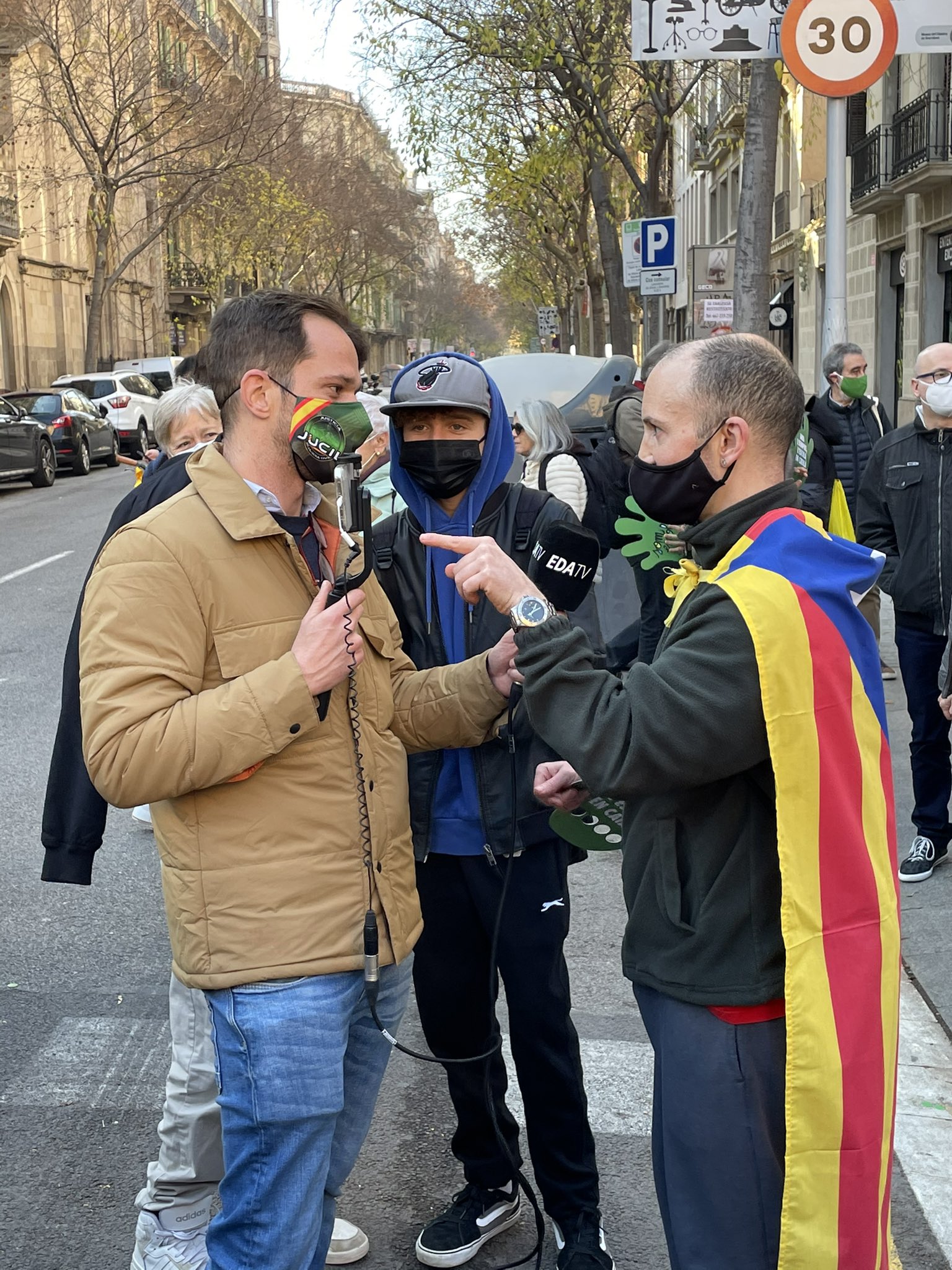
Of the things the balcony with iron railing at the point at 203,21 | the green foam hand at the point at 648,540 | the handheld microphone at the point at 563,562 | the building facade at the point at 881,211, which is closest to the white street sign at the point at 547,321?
the building facade at the point at 881,211

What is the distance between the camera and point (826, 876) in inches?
83.6

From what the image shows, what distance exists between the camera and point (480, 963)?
3143 millimetres

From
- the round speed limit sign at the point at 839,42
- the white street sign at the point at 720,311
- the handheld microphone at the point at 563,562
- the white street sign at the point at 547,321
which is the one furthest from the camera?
the white street sign at the point at 547,321

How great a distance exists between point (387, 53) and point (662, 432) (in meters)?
19.0

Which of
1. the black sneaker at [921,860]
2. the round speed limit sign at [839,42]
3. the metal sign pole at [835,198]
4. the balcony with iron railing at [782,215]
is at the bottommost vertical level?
the black sneaker at [921,860]

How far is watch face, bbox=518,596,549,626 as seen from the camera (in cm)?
229

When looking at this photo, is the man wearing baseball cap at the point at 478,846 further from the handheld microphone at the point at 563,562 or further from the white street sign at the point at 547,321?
the white street sign at the point at 547,321

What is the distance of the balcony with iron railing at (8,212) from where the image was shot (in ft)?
117

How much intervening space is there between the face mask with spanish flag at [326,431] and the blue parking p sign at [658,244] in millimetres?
13897

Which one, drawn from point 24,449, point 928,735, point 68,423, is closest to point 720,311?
point 928,735

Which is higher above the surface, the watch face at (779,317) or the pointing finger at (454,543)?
the watch face at (779,317)

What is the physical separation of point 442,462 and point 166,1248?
168cm

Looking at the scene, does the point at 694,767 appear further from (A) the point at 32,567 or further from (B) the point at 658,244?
(B) the point at 658,244

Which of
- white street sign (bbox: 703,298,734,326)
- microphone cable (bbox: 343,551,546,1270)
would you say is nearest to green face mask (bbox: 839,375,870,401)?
white street sign (bbox: 703,298,734,326)
